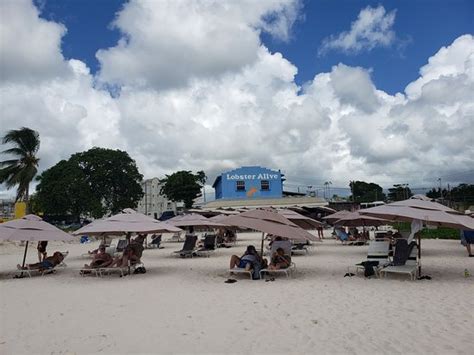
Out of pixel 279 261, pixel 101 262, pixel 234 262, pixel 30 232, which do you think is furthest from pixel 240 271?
pixel 30 232

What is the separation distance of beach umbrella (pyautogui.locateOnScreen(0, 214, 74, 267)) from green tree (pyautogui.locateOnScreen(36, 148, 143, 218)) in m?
34.7

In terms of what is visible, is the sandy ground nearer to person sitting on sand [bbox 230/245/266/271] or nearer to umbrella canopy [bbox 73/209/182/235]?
person sitting on sand [bbox 230/245/266/271]

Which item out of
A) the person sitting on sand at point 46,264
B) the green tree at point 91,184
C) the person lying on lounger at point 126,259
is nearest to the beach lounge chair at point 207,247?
the person lying on lounger at point 126,259

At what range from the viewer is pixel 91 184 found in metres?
47.1

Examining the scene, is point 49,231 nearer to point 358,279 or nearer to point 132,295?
point 132,295

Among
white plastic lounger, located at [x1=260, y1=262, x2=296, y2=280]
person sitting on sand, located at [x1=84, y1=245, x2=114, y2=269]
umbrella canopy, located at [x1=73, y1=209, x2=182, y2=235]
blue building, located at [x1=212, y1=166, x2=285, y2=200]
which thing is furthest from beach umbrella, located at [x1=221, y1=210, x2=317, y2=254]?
blue building, located at [x1=212, y1=166, x2=285, y2=200]

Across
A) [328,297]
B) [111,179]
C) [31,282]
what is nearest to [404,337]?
[328,297]

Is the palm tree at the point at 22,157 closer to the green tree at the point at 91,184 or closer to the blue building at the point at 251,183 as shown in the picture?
the green tree at the point at 91,184

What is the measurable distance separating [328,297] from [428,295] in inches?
70.3

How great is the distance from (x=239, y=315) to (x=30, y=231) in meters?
7.10

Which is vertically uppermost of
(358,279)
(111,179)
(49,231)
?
(111,179)

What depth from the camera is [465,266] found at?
10836 mm

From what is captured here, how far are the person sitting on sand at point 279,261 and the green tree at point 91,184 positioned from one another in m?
37.8

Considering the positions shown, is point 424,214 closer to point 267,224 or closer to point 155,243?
point 267,224
